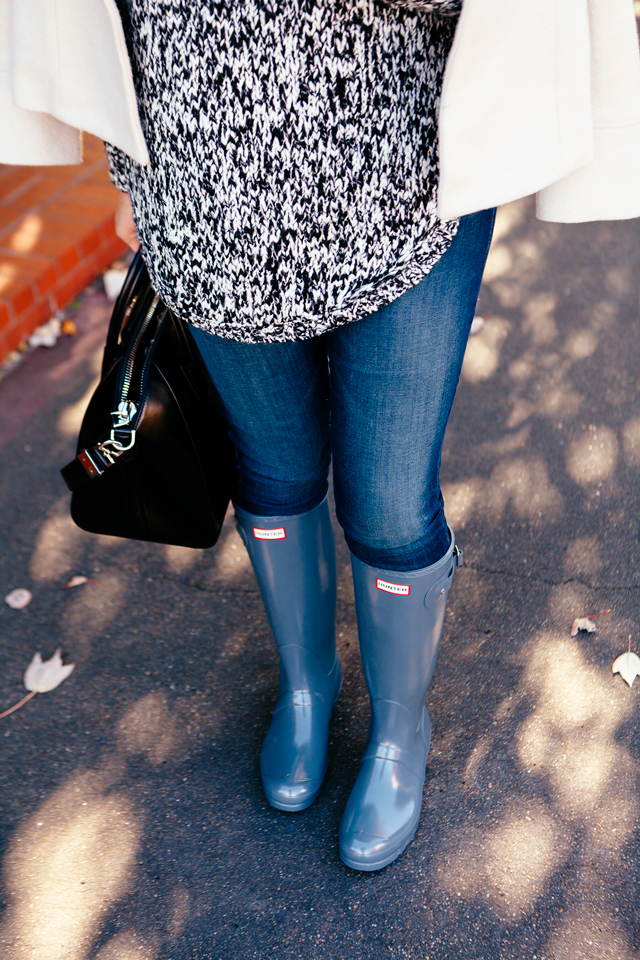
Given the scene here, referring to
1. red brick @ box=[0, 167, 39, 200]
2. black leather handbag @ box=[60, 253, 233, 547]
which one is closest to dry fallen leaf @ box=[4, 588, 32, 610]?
black leather handbag @ box=[60, 253, 233, 547]

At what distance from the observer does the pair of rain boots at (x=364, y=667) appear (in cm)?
116

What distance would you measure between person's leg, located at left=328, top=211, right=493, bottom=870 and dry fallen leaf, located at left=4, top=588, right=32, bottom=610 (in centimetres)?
92

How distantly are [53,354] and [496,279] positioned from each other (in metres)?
1.54

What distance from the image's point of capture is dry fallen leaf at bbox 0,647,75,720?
1604 millimetres

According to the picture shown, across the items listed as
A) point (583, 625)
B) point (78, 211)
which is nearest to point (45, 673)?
point (583, 625)

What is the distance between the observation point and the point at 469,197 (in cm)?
72

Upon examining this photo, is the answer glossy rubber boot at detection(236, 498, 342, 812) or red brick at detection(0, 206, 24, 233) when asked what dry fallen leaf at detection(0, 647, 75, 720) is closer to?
glossy rubber boot at detection(236, 498, 342, 812)

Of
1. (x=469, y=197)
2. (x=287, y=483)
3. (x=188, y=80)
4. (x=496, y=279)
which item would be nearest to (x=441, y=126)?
(x=469, y=197)

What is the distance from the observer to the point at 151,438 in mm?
→ 1128

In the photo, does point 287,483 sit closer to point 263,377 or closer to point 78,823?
point 263,377

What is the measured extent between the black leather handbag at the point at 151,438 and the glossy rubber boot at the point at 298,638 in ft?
0.33

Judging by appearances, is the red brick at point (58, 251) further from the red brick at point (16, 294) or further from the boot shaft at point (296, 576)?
the boot shaft at point (296, 576)

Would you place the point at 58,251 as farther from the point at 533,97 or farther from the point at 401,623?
the point at 533,97

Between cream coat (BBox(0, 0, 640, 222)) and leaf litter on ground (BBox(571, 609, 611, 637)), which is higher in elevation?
cream coat (BBox(0, 0, 640, 222))
